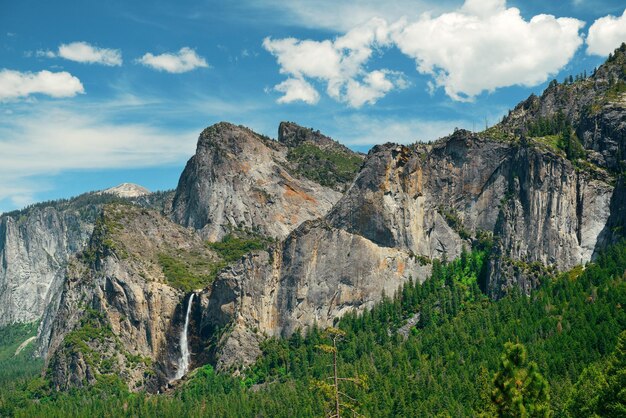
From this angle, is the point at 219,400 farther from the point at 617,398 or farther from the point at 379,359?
the point at 617,398

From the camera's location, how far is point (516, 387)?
89.4 metres

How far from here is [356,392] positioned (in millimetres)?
160375

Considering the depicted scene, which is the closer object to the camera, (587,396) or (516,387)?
(516,387)

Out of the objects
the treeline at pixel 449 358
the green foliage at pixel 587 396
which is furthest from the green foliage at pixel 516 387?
the treeline at pixel 449 358

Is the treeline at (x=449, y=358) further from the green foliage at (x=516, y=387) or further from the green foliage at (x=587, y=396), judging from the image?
the green foliage at (x=516, y=387)

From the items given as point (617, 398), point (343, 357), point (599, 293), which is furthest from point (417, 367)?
point (617, 398)

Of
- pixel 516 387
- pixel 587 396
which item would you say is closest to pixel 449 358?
pixel 587 396

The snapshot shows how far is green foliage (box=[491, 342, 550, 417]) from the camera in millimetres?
88812

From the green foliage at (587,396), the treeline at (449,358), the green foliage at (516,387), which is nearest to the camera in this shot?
the green foliage at (587,396)

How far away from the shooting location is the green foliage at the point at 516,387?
291 ft

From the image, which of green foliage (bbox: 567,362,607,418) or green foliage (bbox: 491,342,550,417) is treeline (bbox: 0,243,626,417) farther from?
green foliage (bbox: 491,342,550,417)

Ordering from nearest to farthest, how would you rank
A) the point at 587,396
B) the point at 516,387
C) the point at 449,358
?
the point at 516,387
the point at 587,396
the point at 449,358

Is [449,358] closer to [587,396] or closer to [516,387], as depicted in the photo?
[587,396]

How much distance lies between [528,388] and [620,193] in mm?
118190
